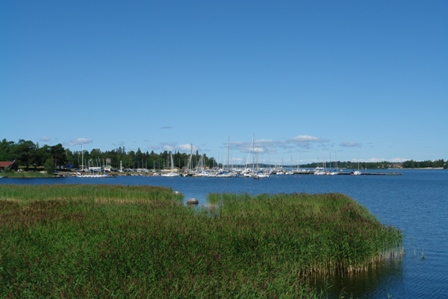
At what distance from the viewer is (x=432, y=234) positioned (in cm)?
2775

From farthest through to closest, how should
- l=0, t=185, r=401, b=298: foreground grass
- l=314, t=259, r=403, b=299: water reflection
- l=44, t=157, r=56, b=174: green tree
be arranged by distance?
l=44, t=157, r=56, b=174: green tree → l=314, t=259, r=403, b=299: water reflection → l=0, t=185, r=401, b=298: foreground grass

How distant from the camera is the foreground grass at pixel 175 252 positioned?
10.5 m

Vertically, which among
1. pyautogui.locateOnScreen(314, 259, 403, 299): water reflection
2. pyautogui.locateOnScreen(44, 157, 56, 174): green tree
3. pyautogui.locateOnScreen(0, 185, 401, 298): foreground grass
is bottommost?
pyautogui.locateOnScreen(314, 259, 403, 299): water reflection

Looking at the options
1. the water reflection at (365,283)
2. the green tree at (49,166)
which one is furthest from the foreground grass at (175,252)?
the green tree at (49,166)

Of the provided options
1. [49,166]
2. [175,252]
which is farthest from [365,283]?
[49,166]

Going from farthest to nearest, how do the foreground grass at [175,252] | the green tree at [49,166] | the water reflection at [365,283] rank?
the green tree at [49,166]
the water reflection at [365,283]
the foreground grass at [175,252]

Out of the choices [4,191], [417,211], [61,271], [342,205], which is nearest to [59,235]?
[61,271]

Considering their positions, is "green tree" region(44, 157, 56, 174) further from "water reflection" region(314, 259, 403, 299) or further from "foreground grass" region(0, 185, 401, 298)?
"water reflection" region(314, 259, 403, 299)

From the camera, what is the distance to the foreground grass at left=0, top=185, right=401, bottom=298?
34.4ft

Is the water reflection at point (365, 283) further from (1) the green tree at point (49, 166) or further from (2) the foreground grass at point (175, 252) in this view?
(1) the green tree at point (49, 166)

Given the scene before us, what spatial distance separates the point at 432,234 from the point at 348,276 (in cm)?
1269

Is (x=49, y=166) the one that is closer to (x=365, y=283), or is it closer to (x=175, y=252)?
(x=365, y=283)

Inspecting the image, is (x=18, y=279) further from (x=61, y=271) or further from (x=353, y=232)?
(x=353, y=232)

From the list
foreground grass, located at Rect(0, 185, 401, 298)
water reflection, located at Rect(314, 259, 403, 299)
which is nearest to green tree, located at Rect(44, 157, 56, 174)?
foreground grass, located at Rect(0, 185, 401, 298)
